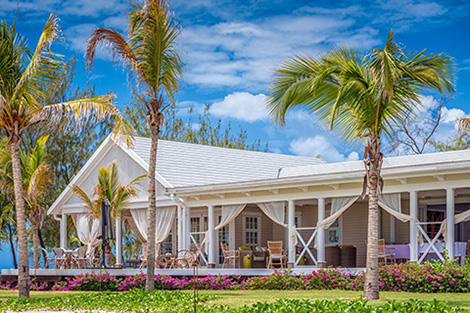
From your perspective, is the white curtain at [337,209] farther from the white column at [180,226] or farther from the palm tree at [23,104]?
the palm tree at [23,104]

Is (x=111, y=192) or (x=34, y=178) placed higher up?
(x=34, y=178)

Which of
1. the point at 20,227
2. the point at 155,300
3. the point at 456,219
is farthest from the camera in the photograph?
the point at 456,219

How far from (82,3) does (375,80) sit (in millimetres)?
49805

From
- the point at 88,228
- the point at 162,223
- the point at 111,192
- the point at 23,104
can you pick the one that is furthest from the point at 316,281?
the point at 88,228

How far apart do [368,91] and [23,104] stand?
28.5 feet

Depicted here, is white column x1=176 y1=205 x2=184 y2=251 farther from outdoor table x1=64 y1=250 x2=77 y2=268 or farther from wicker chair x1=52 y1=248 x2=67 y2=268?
wicker chair x1=52 y1=248 x2=67 y2=268

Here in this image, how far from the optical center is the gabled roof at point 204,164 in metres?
25.4

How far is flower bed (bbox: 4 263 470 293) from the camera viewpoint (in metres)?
15.8

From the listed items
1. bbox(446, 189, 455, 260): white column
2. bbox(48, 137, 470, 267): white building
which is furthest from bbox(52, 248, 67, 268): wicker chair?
bbox(446, 189, 455, 260): white column

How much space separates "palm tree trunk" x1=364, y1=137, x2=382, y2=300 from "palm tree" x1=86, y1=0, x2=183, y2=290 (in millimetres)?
5324

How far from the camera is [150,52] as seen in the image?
16.7m

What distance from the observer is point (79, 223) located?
2708 centimetres

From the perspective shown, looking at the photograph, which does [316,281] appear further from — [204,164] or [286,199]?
[204,164]

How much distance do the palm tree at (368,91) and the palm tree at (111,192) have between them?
445 inches
